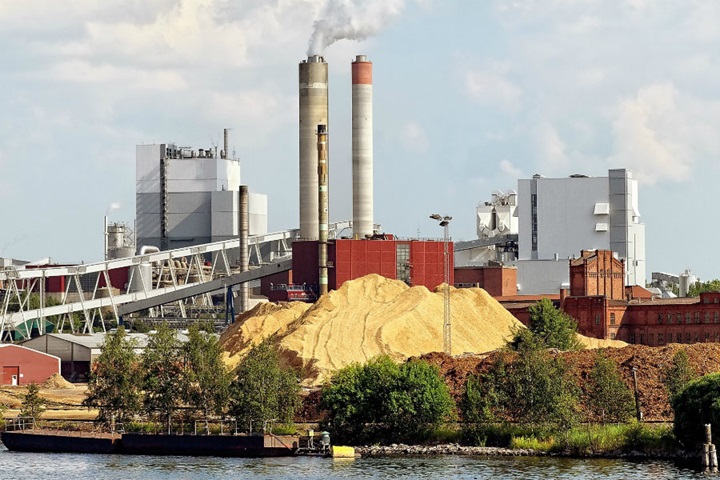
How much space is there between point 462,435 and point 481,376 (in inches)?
230

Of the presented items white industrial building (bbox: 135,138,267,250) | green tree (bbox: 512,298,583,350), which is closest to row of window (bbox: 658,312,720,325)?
green tree (bbox: 512,298,583,350)

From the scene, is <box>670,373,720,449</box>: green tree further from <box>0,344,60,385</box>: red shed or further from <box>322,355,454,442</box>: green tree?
<box>0,344,60,385</box>: red shed

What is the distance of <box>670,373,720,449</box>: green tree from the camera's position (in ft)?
199

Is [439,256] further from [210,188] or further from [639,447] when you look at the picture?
[639,447]

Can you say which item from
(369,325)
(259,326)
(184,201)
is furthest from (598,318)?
(184,201)

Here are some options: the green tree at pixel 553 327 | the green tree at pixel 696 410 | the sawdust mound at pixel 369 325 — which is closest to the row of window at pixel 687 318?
the green tree at pixel 553 327

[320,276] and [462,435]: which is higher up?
[320,276]

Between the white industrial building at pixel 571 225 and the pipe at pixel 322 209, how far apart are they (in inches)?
1005

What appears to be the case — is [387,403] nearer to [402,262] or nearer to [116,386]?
[116,386]

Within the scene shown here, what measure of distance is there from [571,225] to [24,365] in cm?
5649

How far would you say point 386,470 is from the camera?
6128cm

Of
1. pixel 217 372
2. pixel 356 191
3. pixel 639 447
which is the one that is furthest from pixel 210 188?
pixel 639 447

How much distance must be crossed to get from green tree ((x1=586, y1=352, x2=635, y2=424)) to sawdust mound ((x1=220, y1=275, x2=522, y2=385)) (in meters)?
26.1

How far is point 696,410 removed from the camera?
61188mm
